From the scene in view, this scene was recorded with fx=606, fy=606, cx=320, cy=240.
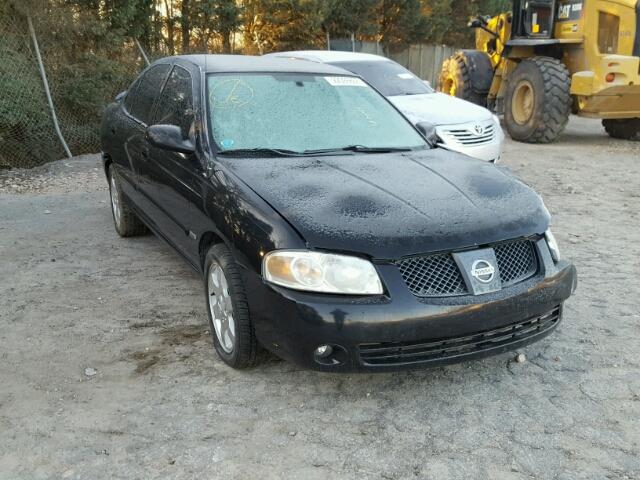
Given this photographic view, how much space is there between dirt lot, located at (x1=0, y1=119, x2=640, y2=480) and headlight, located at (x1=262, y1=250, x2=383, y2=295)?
66 centimetres

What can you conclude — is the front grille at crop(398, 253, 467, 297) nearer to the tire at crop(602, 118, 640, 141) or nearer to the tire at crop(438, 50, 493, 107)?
the tire at crop(602, 118, 640, 141)

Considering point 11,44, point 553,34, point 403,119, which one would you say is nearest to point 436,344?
point 403,119

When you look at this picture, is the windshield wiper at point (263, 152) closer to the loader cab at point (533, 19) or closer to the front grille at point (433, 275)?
the front grille at point (433, 275)

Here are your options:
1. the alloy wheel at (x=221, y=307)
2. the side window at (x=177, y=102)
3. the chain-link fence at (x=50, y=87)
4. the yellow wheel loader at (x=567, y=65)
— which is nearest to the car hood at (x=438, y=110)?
the yellow wheel loader at (x=567, y=65)

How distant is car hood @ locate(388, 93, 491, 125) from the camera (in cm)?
758

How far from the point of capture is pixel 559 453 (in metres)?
2.64

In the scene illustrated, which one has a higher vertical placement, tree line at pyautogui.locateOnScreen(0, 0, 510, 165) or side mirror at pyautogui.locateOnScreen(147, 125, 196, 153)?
tree line at pyautogui.locateOnScreen(0, 0, 510, 165)

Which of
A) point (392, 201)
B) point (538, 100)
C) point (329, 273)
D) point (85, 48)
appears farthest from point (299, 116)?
point (538, 100)

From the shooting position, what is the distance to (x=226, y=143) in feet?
11.7

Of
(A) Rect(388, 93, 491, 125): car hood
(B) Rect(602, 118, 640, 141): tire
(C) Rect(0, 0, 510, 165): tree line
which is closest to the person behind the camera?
(A) Rect(388, 93, 491, 125): car hood

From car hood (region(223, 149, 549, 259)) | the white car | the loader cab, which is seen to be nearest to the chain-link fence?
the white car

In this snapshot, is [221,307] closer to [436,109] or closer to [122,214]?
[122,214]

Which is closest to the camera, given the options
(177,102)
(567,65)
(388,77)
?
(177,102)

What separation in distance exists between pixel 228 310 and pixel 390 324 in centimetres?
98
